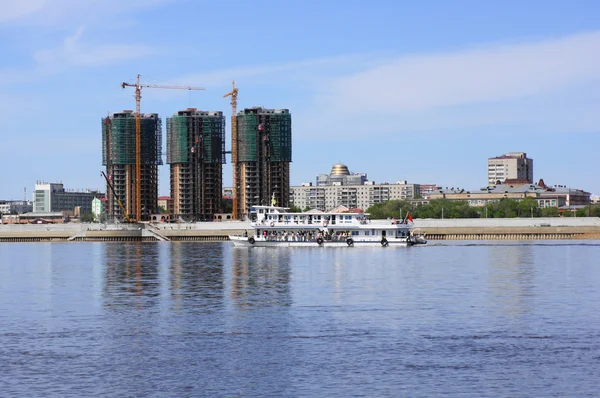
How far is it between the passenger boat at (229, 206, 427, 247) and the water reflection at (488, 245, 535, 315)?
35.4 meters

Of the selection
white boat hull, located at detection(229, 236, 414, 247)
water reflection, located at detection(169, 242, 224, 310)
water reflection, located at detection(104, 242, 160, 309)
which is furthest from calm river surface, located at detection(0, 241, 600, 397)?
white boat hull, located at detection(229, 236, 414, 247)

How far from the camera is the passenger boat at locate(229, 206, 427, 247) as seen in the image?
158 metres

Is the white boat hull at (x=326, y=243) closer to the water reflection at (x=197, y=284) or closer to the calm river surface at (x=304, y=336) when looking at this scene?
the water reflection at (x=197, y=284)

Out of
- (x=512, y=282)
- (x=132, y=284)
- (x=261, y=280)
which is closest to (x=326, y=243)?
(x=261, y=280)

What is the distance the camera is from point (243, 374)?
4097 cm

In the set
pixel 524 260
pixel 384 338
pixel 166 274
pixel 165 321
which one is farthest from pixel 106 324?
pixel 524 260

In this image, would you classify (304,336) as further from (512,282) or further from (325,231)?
(325,231)

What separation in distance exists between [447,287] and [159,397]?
43.5 metres

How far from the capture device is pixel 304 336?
5025cm

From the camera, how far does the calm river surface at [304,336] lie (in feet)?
129

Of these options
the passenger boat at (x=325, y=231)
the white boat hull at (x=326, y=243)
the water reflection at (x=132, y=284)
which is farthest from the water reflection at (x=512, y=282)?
the passenger boat at (x=325, y=231)

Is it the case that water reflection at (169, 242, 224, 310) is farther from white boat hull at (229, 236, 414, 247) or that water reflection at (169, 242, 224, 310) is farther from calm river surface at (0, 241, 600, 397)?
white boat hull at (229, 236, 414, 247)

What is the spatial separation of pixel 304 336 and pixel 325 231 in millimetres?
110331

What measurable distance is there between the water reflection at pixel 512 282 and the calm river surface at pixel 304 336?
0.83ft
